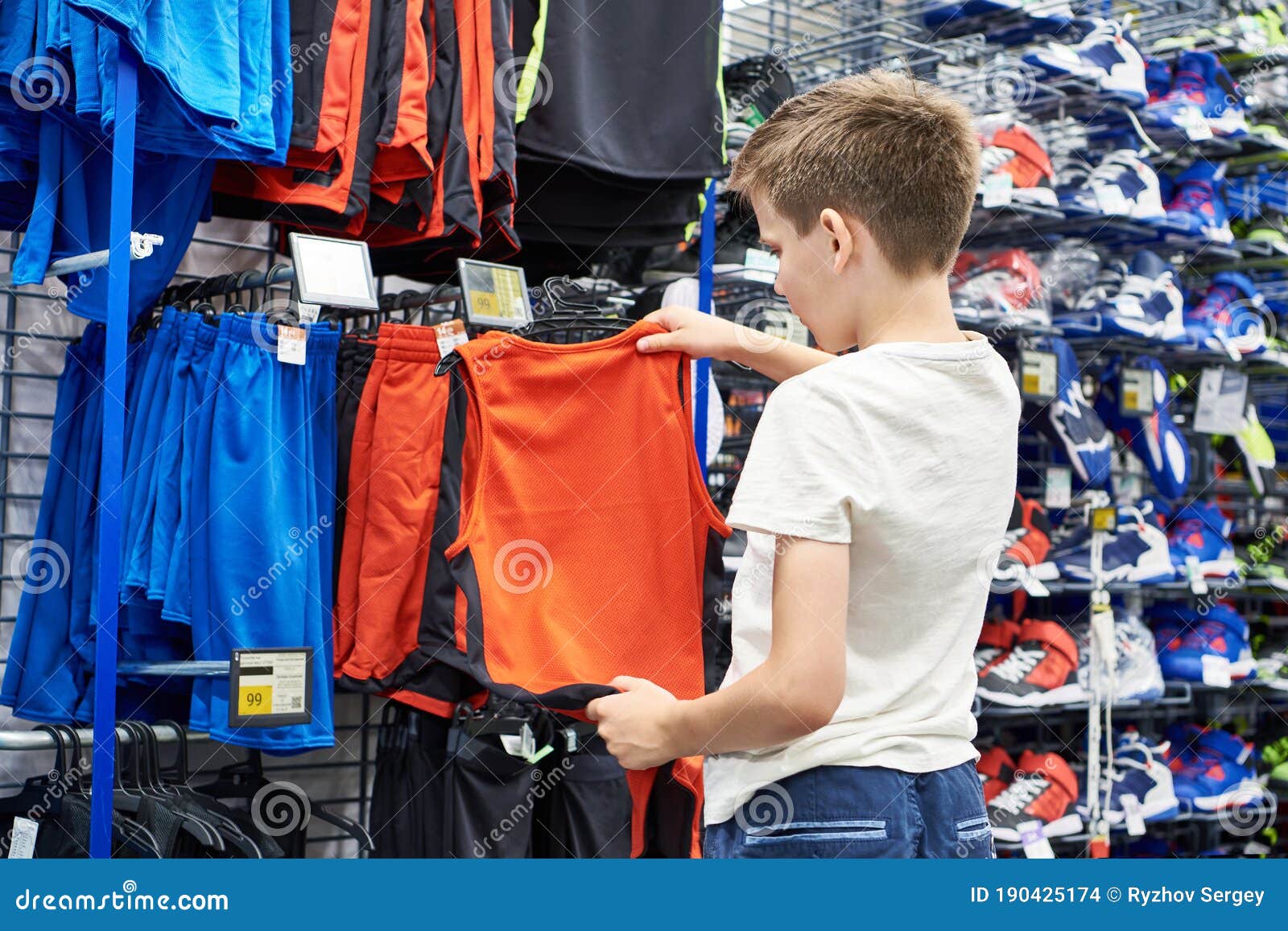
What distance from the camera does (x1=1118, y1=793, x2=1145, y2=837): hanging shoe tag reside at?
4.08 metres

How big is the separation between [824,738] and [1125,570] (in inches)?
129

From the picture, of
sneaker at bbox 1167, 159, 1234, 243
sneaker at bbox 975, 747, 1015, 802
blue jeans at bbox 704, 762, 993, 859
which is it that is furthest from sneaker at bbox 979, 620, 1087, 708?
blue jeans at bbox 704, 762, 993, 859

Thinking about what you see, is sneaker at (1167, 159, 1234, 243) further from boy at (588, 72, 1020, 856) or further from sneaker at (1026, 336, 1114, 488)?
boy at (588, 72, 1020, 856)

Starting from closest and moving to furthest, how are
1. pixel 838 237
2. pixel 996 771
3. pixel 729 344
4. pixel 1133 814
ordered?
1. pixel 838 237
2. pixel 729 344
3. pixel 996 771
4. pixel 1133 814

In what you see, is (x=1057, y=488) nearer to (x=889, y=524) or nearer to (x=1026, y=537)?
(x=1026, y=537)

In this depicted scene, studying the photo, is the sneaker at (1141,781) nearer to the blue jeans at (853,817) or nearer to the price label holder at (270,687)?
the price label holder at (270,687)

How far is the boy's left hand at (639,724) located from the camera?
1214 mm

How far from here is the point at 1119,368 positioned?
14.4 ft

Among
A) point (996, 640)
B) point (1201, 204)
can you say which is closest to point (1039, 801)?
point (996, 640)

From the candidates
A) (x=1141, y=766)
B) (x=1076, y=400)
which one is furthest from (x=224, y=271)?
(x=1141, y=766)

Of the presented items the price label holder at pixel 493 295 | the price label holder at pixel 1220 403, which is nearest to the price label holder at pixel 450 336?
the price label holder at pixel 493 295

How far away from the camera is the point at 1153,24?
16.2 ft

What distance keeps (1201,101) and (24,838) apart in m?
4.19

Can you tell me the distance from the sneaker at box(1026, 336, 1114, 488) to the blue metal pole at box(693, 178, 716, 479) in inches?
55.6
